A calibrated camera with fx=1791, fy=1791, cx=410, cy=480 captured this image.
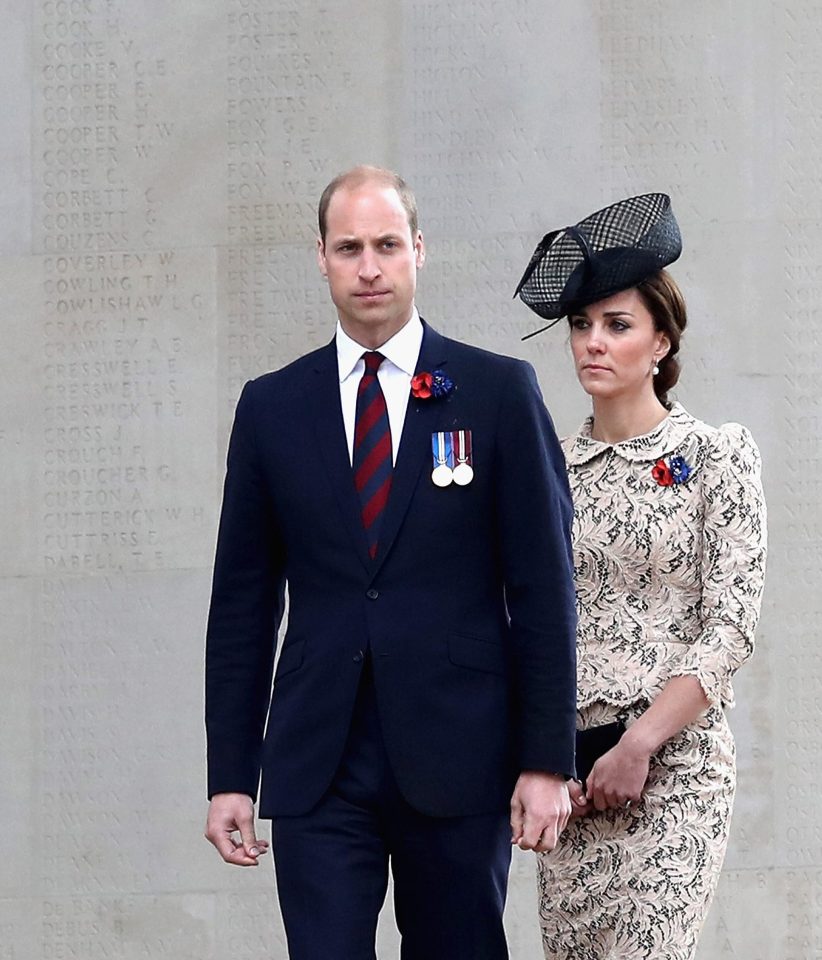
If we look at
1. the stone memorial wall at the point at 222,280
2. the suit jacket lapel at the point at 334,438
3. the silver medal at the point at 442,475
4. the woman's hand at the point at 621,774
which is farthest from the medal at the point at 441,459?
the stone memorial wall at the point at 222,280

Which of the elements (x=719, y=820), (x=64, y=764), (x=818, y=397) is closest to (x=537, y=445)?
(x=719, y=820)

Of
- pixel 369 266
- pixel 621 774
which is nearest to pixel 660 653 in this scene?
pixel 621 774

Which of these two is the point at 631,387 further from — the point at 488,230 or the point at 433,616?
the point at 488,230

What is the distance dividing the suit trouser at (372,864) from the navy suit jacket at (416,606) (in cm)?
4

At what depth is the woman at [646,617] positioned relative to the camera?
299cm

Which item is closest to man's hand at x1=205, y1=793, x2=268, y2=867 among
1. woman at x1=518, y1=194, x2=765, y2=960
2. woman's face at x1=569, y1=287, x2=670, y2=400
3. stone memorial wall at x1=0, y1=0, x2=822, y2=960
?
woman at x1=518, y1=194, x2=765, y2=960

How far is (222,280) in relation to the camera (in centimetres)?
528

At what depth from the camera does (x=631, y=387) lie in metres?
3.19

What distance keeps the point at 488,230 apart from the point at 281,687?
2667 mm

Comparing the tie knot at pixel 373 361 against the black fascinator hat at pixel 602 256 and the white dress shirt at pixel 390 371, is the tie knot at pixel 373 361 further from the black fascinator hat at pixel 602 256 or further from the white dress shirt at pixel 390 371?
the black fascinator hat at pixel 602 256

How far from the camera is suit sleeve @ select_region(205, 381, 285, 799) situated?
9.37ft

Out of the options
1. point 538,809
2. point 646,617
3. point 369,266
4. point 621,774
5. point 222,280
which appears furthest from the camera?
point 222,280

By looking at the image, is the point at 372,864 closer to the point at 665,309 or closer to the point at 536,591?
the point at 536,591

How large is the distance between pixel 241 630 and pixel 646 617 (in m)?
0.71
